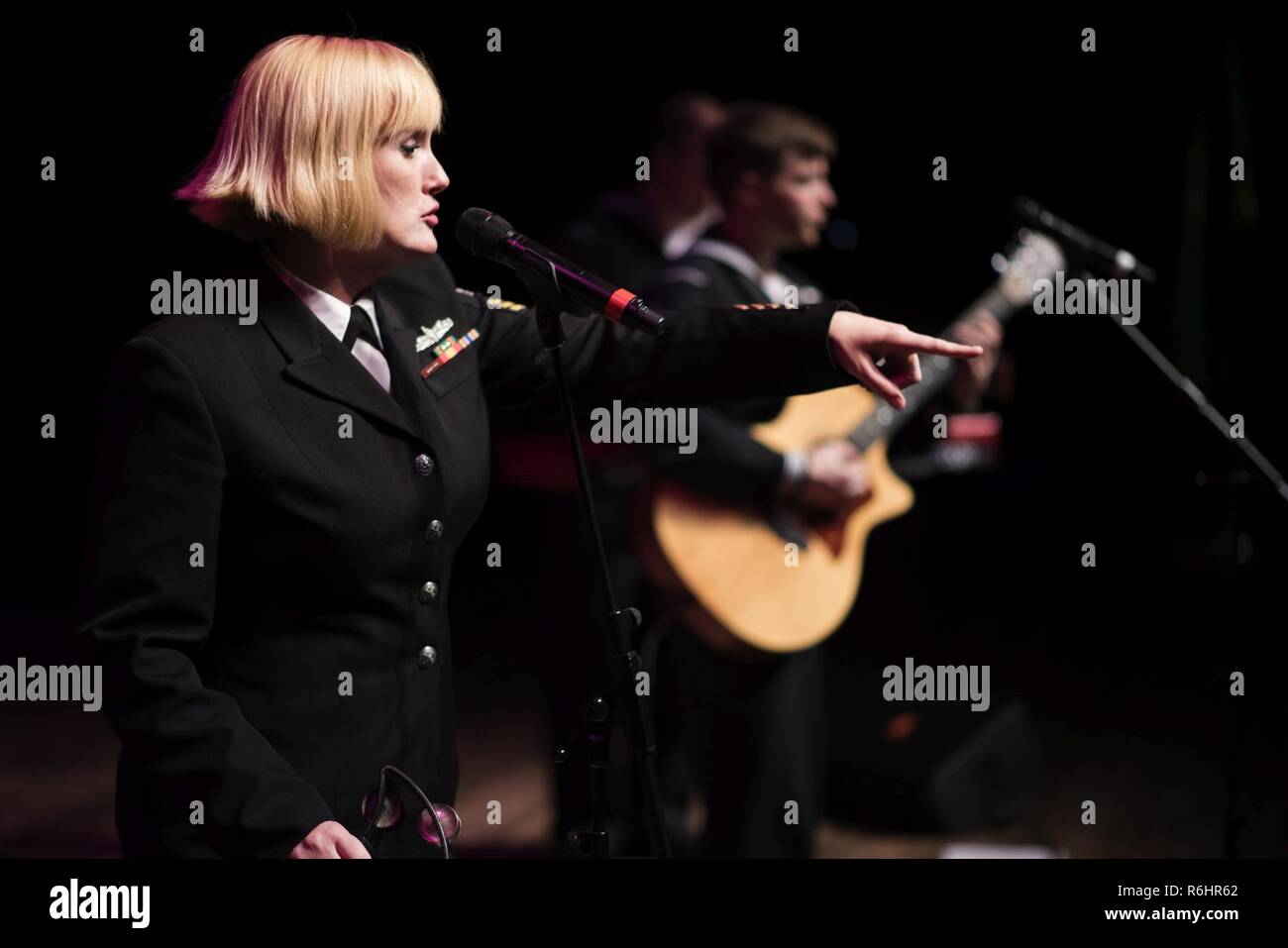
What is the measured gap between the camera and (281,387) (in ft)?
5.41

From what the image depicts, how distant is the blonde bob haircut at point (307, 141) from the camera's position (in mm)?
1636

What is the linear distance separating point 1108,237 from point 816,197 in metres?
1.80

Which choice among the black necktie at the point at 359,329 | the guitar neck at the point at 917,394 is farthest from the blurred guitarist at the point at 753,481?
the black necktie at the point at 359,329

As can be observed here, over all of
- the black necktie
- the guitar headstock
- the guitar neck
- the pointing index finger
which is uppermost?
the guitar headstock

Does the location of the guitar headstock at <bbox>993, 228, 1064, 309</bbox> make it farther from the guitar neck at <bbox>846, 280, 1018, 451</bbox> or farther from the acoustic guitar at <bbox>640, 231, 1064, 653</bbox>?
the acoustic guitar at <bbox>640, 231, 1064, 653</bbox>

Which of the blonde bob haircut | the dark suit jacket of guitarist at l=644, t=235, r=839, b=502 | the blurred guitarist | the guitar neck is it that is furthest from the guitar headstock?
the blonde bob haircut

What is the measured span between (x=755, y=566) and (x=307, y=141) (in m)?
1.74

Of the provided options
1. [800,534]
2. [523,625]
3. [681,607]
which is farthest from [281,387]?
[523,625]

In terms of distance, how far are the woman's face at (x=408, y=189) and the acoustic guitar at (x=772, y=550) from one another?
4.69ft

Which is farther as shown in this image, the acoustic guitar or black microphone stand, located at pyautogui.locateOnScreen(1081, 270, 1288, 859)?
the acoustic guitar

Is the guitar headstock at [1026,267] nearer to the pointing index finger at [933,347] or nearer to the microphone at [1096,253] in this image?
the microphone at [1096,253]

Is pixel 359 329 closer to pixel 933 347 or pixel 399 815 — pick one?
pixel 399 815

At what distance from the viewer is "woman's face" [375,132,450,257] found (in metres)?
1.71

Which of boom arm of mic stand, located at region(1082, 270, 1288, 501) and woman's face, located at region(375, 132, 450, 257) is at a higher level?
woman's face, located at region(375, 132, 450, 257)
